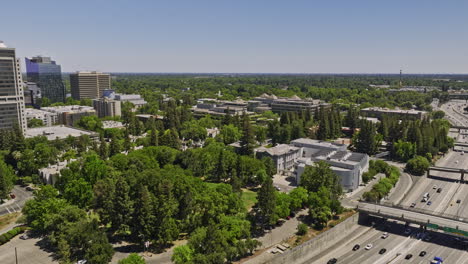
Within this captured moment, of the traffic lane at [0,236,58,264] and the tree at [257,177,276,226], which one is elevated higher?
the tree at [257,177,276,226]

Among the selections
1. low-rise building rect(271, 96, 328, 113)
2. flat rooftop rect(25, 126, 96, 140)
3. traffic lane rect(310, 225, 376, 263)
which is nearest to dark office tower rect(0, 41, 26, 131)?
flat rooftop rect(25, 126, 96, 140)

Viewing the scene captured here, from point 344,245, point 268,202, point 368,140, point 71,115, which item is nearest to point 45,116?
point 71,115

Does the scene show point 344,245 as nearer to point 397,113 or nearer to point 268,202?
point 268,202

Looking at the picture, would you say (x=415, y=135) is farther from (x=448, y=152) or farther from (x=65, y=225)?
(x=65, y=225)

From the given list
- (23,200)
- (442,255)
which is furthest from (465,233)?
(23,200)

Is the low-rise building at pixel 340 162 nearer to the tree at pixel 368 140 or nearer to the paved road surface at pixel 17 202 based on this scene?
the tree at pixel 368 140

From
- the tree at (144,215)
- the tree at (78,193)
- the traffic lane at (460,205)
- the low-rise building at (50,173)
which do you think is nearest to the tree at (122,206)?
the tree at (144,215)

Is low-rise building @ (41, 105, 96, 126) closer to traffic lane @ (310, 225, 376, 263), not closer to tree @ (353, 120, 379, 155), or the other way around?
tree @ (353, 120, 379, 155)
